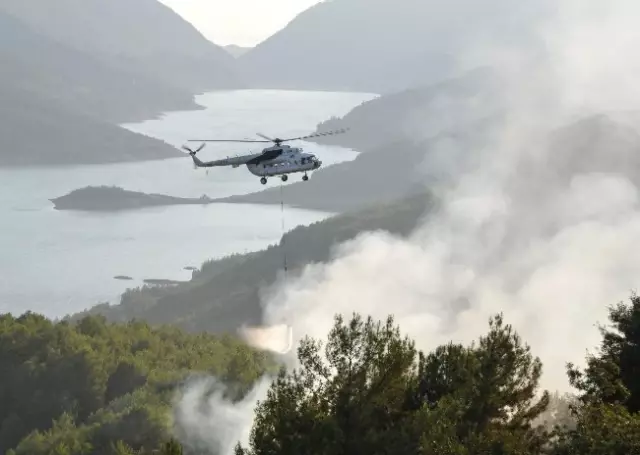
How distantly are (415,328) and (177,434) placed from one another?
403ft

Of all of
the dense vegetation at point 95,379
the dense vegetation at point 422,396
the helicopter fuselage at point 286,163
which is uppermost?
the helicopter fuselage at point 286,163

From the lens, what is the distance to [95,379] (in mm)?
89500

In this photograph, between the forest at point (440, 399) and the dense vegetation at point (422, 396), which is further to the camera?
the dense vegetation at point (422, 396)

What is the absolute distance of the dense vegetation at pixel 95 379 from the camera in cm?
6788

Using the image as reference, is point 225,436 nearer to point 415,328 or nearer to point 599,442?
point 599,442

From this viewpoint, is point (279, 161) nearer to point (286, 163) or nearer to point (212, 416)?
point (286, 163)

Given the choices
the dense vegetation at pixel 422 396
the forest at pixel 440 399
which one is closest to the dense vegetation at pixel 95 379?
the forest at pixel 440 399

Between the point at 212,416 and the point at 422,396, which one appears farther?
the point at 212,416

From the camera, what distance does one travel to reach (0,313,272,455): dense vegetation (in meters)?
67.9

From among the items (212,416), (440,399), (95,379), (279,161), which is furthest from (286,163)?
(95,379)

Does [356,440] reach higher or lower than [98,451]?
higher

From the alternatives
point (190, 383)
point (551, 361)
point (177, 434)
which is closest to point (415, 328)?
point (551, 361)

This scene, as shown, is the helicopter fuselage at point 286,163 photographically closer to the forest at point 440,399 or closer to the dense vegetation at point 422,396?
the forest at point 440,399

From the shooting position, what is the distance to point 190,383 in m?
80.1
